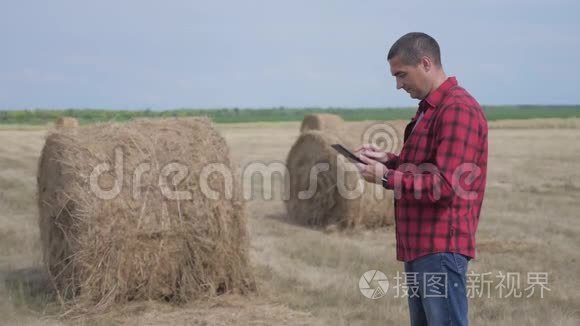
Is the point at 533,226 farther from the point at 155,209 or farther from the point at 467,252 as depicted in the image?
the point at 467,252

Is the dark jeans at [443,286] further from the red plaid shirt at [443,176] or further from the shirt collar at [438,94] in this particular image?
the shirt collar at [438,94]

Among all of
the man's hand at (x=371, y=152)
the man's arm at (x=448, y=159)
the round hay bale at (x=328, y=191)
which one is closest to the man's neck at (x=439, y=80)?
the man's arm at (x=448, y=159)

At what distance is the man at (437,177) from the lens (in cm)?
318

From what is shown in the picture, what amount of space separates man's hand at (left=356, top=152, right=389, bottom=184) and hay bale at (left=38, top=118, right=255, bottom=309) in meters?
3.75

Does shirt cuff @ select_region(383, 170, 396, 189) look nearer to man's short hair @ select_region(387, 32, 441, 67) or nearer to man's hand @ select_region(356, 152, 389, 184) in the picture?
man's hand @ select_region(356, 152, 389, 184)

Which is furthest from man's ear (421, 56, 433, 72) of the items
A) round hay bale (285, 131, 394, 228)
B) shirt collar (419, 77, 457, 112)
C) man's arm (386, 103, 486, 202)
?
round hay bale (285, 131, 394, 228)

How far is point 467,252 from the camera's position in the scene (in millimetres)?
3307

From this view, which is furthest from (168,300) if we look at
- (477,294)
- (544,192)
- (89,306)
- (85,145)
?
(544,192)

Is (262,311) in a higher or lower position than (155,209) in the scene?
lower

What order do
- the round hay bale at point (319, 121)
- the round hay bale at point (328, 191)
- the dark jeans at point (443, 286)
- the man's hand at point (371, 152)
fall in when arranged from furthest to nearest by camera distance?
the round hay bale at point (319, 121)
the round hay bale at point (328, 191)
the man's hand at point (371, 152)
the dark jeans at point (443, 286)

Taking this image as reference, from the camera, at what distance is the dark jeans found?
129 inches

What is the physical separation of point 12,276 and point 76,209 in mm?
A: 1896

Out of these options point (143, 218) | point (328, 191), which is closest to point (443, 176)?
point (143, 218)

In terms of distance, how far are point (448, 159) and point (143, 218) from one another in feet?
13.4
